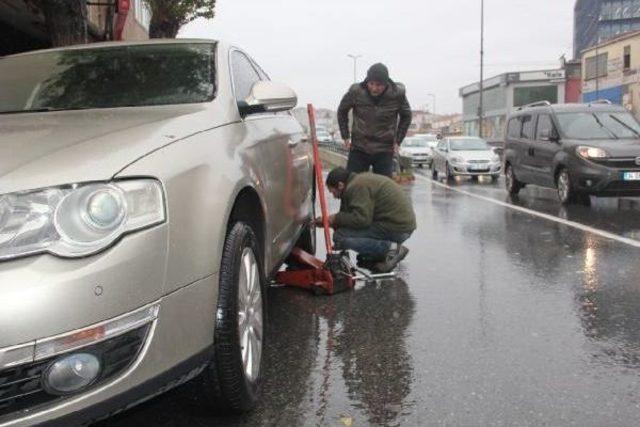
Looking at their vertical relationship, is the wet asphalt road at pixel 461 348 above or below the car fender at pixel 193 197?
below

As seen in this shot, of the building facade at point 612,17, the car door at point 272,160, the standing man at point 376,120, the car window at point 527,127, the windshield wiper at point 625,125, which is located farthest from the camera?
the building facade at point 612,17

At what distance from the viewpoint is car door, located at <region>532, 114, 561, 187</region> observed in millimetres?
11461

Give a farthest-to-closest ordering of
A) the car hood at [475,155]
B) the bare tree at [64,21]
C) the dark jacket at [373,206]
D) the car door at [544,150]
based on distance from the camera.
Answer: the car hood at [475,155] < the car door at [544,150] < the bare tree at [64,21] < the dark jacket at [373,206]

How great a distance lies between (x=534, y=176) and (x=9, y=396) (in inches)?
448

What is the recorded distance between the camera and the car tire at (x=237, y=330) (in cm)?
257

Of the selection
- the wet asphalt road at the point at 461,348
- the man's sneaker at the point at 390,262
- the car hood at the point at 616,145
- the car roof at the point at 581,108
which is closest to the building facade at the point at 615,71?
the car roof at the point at 581,108

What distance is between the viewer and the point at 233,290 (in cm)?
263

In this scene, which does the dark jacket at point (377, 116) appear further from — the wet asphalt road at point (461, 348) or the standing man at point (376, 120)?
the wet asphalt road at point (461, 348)

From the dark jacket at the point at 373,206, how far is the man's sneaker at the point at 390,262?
0.65 ft

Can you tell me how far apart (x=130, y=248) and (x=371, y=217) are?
11.5 feet

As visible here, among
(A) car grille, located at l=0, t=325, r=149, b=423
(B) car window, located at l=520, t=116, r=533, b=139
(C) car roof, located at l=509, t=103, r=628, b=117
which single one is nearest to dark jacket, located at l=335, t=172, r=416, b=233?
(A) car grille, located at l=0, t=325, r=149, b=423

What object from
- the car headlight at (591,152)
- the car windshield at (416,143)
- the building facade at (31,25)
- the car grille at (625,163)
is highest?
the building facade at (31,25)

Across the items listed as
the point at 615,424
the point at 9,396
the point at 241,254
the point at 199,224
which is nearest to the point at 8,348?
the point at 9,396

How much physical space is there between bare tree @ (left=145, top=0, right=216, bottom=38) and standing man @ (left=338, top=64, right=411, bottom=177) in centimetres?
751
